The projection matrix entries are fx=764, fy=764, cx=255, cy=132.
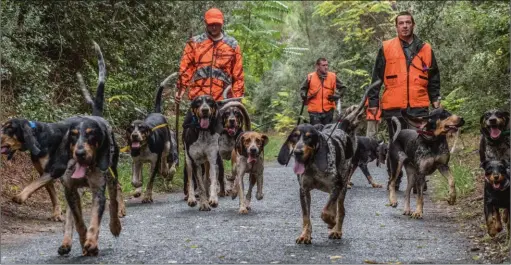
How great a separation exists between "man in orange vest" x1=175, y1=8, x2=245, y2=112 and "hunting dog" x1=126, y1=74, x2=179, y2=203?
1.15ft

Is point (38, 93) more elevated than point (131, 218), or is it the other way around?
point (38, 93)

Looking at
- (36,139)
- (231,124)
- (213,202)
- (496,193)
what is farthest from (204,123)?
(496,193)

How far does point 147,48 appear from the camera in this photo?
16.5 m

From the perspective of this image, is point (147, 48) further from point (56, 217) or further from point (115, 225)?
point (115, 225)

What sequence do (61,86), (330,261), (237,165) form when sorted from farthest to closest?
(61,86), (237,165), (330,261)

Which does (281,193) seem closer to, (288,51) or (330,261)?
(330,261)

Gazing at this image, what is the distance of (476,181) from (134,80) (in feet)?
22.3

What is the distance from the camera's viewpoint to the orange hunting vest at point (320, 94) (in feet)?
47.8

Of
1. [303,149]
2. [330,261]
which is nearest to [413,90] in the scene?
[303,149]

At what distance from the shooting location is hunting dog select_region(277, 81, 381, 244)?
722 cm

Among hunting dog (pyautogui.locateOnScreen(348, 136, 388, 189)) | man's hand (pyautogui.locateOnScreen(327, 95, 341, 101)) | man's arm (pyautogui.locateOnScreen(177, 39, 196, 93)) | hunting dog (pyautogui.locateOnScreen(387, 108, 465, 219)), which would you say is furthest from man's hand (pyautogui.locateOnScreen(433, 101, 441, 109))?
man's hand (pyautogui.locateOnScreen(327, 95, 341, 101))

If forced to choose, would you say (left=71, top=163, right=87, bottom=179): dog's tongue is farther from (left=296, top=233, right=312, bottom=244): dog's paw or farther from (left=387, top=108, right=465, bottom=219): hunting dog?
(left=387, top=108, right=465, bottom=219): hunting dog

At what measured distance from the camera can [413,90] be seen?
10.0 m

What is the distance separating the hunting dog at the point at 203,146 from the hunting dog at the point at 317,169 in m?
2.50
